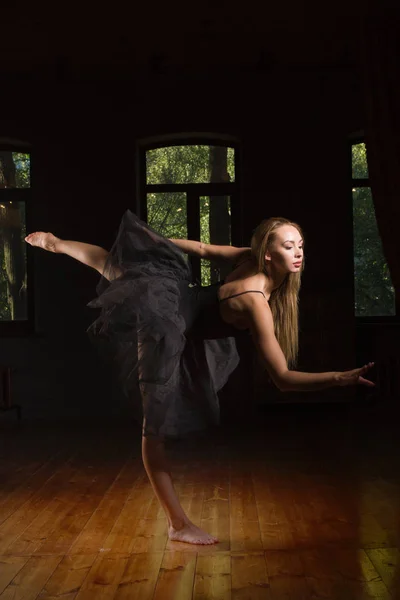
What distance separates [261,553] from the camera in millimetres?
3539

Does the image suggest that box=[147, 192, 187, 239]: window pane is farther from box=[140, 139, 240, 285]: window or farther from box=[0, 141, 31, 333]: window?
box=[0, 141, 31, 333]: window

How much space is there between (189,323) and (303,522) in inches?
47.1

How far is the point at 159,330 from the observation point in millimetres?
3551

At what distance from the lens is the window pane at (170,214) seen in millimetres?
8836

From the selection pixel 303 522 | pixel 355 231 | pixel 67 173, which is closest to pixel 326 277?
pixel 355 231

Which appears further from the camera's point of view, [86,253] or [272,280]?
[86,253]

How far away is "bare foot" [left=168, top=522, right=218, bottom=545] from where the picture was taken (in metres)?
3.70

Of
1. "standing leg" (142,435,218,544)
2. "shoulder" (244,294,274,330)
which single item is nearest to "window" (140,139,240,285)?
"standing leg" (142,435,218,544)

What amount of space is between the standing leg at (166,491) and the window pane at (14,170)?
5.78 m

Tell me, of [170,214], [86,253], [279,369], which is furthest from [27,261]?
[279,369]

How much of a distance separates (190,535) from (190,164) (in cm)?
574

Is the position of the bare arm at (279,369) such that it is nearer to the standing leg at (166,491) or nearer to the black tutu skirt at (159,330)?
the black tutu skirt at (159,330)

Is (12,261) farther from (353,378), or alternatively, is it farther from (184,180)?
(353,378)

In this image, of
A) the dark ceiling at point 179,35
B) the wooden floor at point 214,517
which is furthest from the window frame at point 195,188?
the wooden floor at point 214,517
